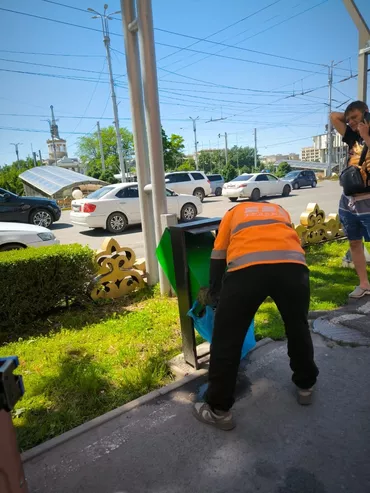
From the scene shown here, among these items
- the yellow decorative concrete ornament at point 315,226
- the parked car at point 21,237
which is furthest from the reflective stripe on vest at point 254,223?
the yellow decorative concrete ornament at point 315,226

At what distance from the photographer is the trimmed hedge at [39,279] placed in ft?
13.0

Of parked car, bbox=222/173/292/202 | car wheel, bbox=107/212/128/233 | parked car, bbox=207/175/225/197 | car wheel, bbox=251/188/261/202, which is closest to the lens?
car wheel, bbox=107/212/128/233

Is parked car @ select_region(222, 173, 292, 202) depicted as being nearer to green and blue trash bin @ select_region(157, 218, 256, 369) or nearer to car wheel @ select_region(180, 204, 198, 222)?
car wheel @ select_region(180, 204, 198, 222)

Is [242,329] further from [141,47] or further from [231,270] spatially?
[141,47]

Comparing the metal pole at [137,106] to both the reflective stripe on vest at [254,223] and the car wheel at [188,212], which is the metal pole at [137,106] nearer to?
the reflective stripe on vest at [254,223]

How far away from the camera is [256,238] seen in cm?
217

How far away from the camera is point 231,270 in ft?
7.21

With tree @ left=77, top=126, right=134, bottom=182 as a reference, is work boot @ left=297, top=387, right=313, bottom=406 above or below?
below

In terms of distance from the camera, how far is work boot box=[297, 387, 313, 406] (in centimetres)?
253

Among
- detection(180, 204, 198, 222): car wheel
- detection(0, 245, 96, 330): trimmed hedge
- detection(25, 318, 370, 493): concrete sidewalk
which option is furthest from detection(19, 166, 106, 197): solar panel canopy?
detection(25, 318, 370, 493): concrete sidewalk

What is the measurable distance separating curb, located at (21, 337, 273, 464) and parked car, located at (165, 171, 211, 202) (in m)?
16.6

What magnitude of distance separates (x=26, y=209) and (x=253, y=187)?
12.1 metres

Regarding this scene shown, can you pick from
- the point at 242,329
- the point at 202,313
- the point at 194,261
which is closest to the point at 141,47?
the point at 194,261

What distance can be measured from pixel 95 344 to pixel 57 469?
159 centimetres
